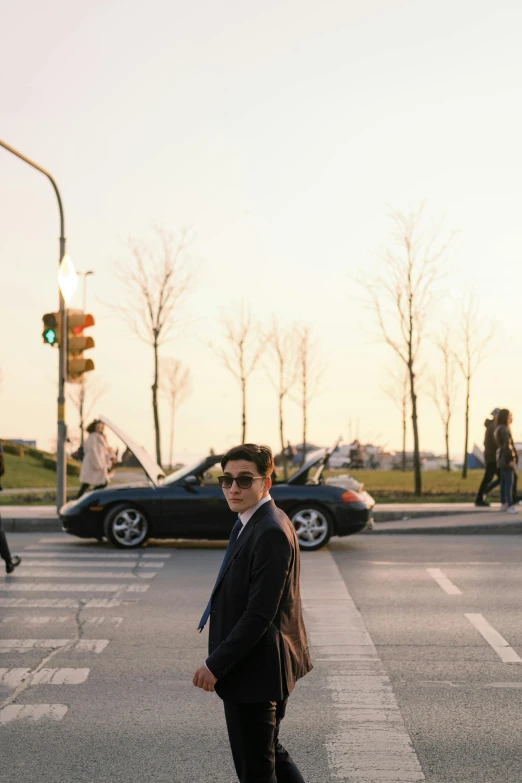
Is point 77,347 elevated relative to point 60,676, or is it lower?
elevated

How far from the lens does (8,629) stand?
8.53m

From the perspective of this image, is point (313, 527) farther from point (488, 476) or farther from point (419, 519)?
point (488, 476)

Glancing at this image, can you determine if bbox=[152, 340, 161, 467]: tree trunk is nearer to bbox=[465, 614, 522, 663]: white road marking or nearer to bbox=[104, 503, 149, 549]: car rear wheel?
bbox=[104, 503, 149, 549]: car rear wheel

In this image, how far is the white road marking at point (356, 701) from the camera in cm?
495

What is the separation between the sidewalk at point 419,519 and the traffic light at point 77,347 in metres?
2.53

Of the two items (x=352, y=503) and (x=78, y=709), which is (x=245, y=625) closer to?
→ (x=78, y=709)

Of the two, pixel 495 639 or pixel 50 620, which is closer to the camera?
pixel 495 639

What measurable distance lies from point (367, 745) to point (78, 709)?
5.63 feet

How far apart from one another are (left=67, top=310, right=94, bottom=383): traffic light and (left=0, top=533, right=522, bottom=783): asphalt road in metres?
6.82

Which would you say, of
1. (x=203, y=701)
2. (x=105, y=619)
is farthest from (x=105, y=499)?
(x=203, y=701)

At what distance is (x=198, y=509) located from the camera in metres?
14.1

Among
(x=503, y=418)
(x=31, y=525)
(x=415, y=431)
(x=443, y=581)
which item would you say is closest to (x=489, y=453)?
(x=503, y=418)

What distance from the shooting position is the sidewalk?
16.7m

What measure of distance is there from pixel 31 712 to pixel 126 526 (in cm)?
839
